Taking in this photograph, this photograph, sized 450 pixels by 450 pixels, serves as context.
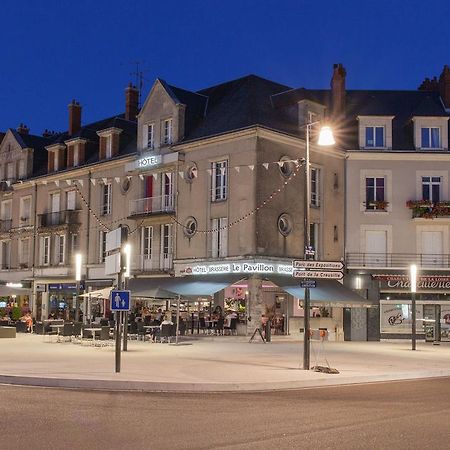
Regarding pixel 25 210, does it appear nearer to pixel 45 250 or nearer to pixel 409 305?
pixel 45 250

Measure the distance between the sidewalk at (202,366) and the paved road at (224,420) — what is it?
2.87ft

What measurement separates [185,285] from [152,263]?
13.8 feet

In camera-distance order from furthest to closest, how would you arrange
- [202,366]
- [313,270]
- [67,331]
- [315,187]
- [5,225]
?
1. [5,225]
2. [315,187]
3. [67,331]
4. [202,366]
5. [313,270]

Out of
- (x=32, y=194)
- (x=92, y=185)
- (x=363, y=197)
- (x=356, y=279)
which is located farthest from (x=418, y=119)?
(x=32, y=194)

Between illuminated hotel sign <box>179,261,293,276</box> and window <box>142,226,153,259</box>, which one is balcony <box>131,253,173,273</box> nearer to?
window <box>142,226,153,259</box>

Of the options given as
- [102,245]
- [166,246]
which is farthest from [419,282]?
[102,245]

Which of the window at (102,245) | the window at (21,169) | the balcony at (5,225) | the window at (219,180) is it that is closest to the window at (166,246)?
the window at (219,180)

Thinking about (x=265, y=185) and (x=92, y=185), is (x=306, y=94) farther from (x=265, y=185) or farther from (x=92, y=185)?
(x=92, y=185)

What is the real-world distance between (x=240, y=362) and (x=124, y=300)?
5117 mm

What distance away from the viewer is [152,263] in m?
34.9

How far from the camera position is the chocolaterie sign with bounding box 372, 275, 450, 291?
109ft

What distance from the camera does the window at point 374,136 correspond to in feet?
114

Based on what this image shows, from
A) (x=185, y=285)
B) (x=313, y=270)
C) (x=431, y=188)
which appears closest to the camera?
(x=313, y=270)

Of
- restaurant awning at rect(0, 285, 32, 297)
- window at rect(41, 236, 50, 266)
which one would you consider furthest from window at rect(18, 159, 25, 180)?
restaurant awning at rect(0, 285, 32, 297)
